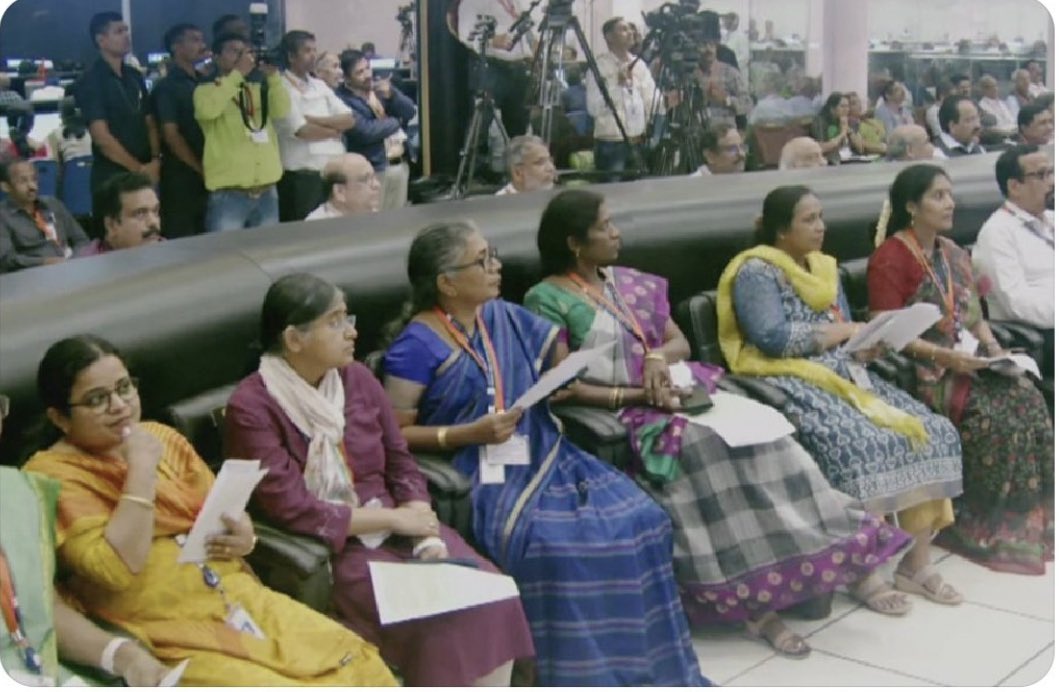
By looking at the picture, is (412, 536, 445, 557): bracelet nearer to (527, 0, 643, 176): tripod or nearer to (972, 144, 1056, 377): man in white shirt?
(972, 144, 1056, 377): man in white shirt

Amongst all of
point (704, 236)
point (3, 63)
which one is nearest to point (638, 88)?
point (704, 236)

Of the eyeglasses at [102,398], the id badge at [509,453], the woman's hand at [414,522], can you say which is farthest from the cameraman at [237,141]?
the eyeglasses at [102,398]

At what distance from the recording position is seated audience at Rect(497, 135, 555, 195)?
13.8ft

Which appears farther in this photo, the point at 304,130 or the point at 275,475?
the point at 304,130

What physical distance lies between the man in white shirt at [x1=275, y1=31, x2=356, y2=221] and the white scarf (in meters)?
2.22

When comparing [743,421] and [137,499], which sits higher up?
[137,499]

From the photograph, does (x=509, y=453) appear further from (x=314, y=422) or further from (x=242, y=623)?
(x=242, y=623)

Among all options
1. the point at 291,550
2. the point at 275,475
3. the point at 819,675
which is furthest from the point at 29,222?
the point at 819,675

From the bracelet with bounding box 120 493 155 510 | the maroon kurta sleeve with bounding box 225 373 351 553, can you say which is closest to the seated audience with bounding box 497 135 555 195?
the maroon kurta sleeve with bounding box 225 373 351 553

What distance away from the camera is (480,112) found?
5.22 metres

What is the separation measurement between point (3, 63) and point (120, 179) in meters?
0.85

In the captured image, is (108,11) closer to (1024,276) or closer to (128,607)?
(128,607)

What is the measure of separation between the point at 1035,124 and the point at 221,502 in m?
3.67

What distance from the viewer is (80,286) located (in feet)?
7.98
